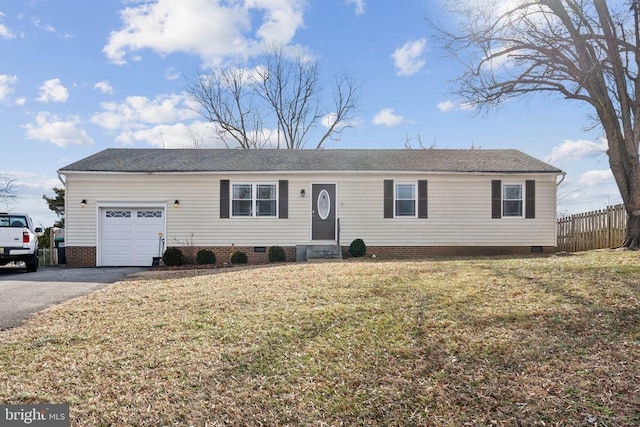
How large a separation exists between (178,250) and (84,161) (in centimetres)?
510

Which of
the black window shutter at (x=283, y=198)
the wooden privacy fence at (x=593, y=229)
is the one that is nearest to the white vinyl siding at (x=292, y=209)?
the black window shutter at (x=283, y=198)

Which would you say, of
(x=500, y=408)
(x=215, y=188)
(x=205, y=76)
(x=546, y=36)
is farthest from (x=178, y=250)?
(x=205, y=76)

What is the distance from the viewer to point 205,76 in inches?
1120

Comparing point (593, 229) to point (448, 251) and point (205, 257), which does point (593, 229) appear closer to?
point (448, 251)

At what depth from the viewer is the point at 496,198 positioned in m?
15.1

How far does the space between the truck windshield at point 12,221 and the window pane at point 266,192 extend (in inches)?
293

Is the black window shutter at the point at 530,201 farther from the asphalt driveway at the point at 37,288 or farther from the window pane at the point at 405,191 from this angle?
the asphalt driveway at the point at 37,288

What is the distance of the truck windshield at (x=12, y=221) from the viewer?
13.2 meters

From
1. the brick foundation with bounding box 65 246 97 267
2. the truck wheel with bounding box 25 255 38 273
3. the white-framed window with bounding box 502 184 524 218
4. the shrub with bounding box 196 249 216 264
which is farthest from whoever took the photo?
the white-framed window with bounding box 502 184 524 218

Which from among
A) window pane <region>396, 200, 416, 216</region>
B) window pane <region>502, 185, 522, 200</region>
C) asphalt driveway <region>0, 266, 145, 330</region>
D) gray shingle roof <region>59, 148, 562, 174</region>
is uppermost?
gray shingle roof <region>59, 148, 562, 174</region>

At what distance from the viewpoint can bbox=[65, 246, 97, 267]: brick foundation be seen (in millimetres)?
14734

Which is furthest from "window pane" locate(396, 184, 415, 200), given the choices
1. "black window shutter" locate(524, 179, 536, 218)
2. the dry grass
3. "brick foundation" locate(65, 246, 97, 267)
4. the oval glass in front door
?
"brick foundation" locate(65, 246, 97, 267)

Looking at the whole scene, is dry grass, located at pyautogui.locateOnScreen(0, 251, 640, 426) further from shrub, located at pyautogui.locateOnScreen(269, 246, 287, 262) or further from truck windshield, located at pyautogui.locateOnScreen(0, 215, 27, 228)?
truck windshield, located at pyautogui.locateOnScreen(0, 215, 27, 228)

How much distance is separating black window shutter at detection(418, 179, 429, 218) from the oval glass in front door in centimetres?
319
